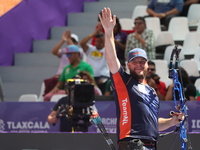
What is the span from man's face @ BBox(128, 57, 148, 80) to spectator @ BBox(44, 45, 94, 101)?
4.22m

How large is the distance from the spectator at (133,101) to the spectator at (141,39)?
519 centimetres

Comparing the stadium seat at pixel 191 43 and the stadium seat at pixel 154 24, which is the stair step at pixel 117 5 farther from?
the stadium seat at pixel 191 43

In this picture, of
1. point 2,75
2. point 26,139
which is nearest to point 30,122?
point 26,139

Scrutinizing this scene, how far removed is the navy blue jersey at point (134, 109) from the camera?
599cm

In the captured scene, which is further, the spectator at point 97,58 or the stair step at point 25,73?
the stair step at point 25,73

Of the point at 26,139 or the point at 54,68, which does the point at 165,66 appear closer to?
the point at 54,68

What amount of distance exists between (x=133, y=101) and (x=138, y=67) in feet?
1.16

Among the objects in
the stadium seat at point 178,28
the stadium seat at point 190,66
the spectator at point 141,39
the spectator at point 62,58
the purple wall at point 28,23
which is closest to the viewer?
the stadium seat at point 190,66

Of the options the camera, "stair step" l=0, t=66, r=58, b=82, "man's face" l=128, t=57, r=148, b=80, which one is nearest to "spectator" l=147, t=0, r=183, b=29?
"stair step" l=0, t=66, r=58, b=82

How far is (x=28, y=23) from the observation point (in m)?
13.7

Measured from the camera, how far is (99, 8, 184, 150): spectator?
5.97 metres

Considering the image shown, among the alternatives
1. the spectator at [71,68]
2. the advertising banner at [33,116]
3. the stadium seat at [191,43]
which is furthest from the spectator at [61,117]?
the stadium seat at [191,43]

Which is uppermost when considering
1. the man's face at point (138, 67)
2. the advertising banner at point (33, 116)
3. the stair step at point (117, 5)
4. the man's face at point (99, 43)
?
the stair step at point (117, 5)

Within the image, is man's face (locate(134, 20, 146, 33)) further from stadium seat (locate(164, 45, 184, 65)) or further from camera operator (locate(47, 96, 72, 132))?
camera operator (locate(47, 96, 72, 132))
